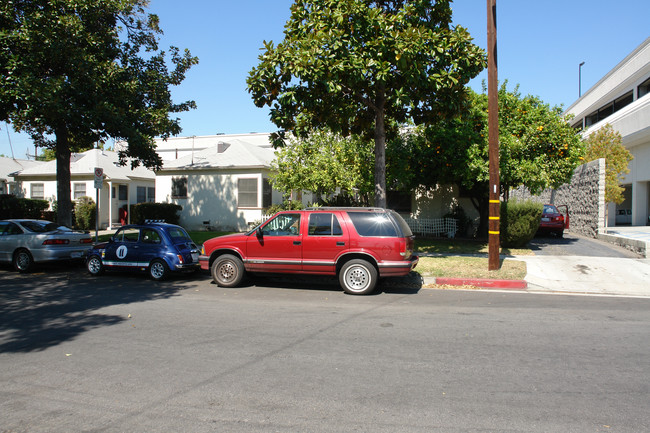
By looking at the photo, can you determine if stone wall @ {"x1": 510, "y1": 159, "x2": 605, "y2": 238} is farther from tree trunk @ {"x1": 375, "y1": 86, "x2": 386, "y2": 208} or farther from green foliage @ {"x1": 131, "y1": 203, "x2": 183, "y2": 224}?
green foliage @ {"x1": 131, "y1": 203, "x2": 183, "y2": 224}

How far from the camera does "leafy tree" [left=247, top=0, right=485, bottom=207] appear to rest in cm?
1095

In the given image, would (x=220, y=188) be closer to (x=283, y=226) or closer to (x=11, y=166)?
(x=283, y=226)

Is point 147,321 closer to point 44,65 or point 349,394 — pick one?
point 349,394

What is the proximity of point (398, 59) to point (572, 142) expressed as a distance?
849cm

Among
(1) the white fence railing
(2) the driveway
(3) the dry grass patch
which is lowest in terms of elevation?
(3) the dry grass patch

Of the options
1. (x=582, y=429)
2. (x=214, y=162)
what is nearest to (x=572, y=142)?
(x=582, y=429)

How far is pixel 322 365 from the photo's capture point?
5.01 metres

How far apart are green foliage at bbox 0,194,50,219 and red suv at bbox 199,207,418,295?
Result: 1909 cm

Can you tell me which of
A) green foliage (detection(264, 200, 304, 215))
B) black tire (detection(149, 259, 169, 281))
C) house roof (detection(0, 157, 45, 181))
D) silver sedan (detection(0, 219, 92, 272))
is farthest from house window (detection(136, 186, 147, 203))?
black tire (detection(149, 259, 169, 281))

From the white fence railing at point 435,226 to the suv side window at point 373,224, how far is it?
36.7 ft

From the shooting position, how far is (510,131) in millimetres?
15820

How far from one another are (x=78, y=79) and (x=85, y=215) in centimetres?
1200

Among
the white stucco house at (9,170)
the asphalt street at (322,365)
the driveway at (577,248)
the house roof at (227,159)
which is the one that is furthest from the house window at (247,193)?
the white stucco house at (9,170)

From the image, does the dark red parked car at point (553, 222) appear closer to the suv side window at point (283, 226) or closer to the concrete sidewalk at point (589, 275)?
the concrete sidewalk at point (589, 275)
